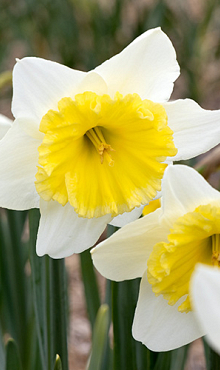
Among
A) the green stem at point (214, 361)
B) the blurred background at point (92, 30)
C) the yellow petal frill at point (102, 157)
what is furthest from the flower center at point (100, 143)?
the blurred background at point (92, 30)

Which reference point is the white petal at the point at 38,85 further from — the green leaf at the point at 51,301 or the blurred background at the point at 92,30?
the blurred background at the point at 92,30

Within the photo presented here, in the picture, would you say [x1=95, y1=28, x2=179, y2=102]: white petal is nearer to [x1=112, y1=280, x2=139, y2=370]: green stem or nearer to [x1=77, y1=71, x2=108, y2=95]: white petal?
[x1=77, y1=71, x2=108, y2=95]: white petal

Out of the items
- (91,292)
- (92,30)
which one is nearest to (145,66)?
(91,292)

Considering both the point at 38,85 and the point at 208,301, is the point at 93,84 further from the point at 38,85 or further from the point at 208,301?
the point at 208,301

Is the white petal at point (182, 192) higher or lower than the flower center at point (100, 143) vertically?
lower

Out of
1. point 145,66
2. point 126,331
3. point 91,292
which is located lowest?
point 91,292

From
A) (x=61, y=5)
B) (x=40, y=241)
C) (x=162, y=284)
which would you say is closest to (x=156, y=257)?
(x=162, y=284)

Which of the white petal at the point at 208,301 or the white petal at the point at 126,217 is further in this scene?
the white petal at the point at 126,217
